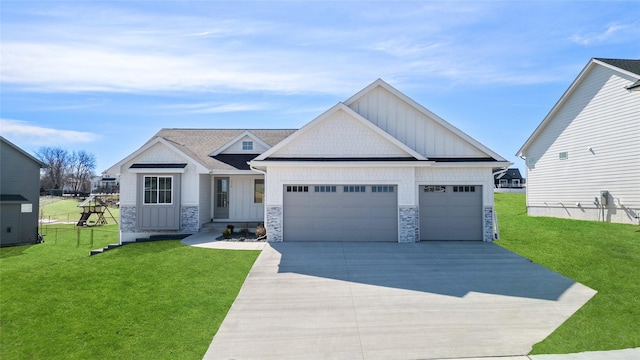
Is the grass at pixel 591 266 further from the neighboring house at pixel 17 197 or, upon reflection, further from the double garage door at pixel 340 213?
the neighboring house at pixel 17 197

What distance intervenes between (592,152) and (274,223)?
17601mm

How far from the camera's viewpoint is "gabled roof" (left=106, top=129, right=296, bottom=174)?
66.0 feet

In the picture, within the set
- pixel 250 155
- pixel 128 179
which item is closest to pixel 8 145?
pixel 128 179

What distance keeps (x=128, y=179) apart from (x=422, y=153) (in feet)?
45.3

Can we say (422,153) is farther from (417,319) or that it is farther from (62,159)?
(62,159)

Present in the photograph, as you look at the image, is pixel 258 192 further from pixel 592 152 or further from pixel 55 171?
pixel 55 171

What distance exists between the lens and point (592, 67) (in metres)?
20.8

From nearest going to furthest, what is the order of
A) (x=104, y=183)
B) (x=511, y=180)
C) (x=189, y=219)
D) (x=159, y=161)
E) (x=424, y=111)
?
(x=424, y=111) < (x=189, y=219) < (x=159, y=161) < (x=511, y=180) < (x=104, y=183)

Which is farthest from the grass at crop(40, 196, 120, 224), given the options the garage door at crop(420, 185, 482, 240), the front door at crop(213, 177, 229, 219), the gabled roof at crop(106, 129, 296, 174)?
the garage door at crop(420, 185, 482, 240)

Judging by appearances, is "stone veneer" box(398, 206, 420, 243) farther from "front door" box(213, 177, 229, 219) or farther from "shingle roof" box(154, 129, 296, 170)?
"shingle roof" box(154, 129, 296, 170)

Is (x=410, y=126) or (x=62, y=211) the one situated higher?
(x=410, y=126)

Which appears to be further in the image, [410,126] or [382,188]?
[410,126]

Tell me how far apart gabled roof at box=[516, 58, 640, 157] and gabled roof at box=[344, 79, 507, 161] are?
844cm

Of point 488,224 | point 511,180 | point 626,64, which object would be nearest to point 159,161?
point 488,224
